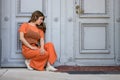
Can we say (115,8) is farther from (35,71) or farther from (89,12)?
(35,71)

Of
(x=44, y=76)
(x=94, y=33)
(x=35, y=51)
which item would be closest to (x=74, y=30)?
(x=94, y=33)

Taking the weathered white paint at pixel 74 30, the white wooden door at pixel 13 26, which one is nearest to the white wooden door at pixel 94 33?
the weathered white paint at pixel 74 30

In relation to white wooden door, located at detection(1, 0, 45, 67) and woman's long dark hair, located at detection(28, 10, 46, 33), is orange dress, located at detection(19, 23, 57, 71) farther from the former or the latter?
white wooden door, located at detection(1, 0, 45, 67)

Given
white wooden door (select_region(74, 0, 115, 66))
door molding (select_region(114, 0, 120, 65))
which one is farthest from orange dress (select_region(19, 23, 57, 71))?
door molding (select_region(114, 0, 120, 65))

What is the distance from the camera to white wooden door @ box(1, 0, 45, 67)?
7355 millimetres

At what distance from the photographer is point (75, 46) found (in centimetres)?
747

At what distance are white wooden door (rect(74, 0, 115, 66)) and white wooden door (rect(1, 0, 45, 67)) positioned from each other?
3.37 ft

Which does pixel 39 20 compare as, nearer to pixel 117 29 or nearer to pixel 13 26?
pixel 13 26

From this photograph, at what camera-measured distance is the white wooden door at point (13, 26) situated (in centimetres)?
736

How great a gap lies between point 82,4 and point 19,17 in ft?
4.39

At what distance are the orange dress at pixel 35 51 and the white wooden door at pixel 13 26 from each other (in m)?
0.34

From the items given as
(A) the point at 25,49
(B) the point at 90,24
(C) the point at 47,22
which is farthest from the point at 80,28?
(A) the point at 25,49

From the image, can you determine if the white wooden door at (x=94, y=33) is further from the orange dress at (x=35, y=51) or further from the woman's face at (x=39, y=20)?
the woman's face at (x=39, y=20)

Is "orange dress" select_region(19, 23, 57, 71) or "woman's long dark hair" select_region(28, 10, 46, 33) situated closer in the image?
"orange dress" select_region(19, 23, 57, 71)
